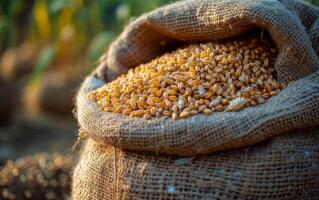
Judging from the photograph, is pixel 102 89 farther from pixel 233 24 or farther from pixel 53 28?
pixel 53 28

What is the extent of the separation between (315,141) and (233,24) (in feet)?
1.27

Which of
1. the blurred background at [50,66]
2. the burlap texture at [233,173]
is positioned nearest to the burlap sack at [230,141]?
the burlap texture at [233,173]

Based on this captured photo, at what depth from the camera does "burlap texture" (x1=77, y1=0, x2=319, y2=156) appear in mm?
1380

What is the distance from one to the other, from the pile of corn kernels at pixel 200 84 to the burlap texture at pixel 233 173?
118mm

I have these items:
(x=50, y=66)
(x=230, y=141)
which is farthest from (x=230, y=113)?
(x=50, y=66)

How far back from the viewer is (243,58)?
63.2 inches

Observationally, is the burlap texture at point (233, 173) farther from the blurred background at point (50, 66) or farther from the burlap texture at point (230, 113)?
the blurred background at point (50, 66)

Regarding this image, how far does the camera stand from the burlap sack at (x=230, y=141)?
138 cm

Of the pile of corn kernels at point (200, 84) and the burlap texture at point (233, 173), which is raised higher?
the pile of corn kernels at point (200, 84)

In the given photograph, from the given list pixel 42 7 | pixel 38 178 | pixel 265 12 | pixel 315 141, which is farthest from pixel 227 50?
pixel 42 7

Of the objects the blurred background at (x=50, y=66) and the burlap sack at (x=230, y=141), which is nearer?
the burlap sack at (x=230, y=141)

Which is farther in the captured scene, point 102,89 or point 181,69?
point 102,89

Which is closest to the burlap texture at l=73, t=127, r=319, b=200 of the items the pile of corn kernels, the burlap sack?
the burlap sack

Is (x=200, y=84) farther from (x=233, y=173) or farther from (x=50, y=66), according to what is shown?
(x=50, y=66)
